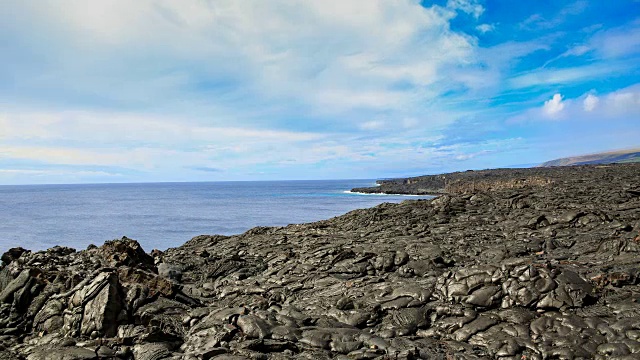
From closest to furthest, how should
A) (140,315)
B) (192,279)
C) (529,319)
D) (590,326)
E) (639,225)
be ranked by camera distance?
(590,326), (529,319), (140,315), (639,225), (192,279)

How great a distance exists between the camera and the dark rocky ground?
439 inches

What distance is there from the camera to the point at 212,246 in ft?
98.0

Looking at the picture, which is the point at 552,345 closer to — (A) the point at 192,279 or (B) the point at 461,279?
(B) the point at 461,279

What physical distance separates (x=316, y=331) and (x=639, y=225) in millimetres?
17443

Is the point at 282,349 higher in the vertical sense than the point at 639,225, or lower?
lower

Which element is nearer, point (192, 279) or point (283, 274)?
point (283, 274)

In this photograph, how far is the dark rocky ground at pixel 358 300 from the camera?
11.1 meters

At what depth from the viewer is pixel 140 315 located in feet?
44.9

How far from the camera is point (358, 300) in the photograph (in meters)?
14.7

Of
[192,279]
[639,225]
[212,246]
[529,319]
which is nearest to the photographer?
[529,319]

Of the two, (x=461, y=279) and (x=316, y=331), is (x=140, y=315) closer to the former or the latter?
(x=316, y=331)

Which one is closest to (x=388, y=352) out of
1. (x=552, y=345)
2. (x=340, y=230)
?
(x=552, y=345)

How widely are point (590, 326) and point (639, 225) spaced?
11010 mm

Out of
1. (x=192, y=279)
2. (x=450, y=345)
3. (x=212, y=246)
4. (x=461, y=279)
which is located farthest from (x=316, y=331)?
(x=212, y=246)
